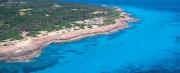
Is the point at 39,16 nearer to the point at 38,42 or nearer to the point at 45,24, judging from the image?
the point at 45,24

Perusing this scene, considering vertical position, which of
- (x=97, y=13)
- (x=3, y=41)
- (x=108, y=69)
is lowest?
(x=108, y=69)

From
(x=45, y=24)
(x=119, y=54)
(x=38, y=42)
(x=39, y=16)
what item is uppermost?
(x=39, y=16)

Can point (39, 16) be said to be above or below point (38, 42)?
above

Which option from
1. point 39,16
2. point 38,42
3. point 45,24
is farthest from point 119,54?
point 39,16

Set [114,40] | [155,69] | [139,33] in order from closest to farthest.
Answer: [155,69] < [114,40] < [139,33]

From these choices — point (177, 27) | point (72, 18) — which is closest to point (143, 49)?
point (177, 27)

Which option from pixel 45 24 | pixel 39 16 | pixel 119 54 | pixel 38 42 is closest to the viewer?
pixel 119 54

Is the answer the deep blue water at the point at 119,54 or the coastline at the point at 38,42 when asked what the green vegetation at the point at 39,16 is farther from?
the deep blue water at the point at 119,54

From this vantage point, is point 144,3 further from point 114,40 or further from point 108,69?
point 108,69
